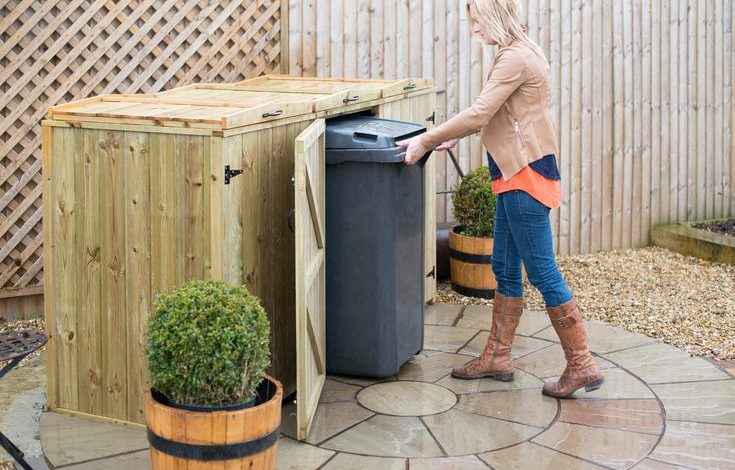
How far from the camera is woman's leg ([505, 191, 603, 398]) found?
4887 mm

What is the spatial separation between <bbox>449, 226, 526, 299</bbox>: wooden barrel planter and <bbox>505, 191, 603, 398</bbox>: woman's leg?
1.90 metres

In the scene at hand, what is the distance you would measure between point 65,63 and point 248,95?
54.4 inches

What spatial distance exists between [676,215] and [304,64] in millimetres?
3616

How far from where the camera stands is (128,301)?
14.9 ft

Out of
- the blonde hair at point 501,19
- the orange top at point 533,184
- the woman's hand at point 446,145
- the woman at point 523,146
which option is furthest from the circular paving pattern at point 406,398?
the blonde hair at point 501,19

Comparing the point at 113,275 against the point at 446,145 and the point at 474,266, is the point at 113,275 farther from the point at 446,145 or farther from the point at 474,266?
the point at 474,266

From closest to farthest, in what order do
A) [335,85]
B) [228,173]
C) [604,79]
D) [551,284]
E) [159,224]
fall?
[228,173]
[159,224]
[551,284]
[335,85]
[604,79]

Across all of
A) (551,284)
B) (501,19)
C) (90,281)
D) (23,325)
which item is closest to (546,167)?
(551,284)

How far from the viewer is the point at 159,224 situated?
442 centimetres

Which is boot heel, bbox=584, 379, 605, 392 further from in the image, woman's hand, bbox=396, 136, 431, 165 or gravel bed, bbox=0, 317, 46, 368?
gravel bed, bbox=0, 317, 46, 368

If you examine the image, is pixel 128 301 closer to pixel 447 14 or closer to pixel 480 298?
pixel 480 298

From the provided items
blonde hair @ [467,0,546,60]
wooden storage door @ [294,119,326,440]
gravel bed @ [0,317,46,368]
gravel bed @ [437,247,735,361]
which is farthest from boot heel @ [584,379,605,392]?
gravel bed @ [0,317,46,368]

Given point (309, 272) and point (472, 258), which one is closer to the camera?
point (309, 272)

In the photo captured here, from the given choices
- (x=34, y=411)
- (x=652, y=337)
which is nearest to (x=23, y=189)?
(x=34, y=411)
